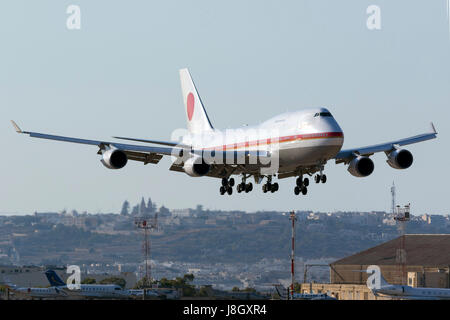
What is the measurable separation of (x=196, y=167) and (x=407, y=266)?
357ft

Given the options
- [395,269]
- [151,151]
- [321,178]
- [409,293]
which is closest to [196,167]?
[151,151]

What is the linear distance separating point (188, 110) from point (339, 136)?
40455 millimetres

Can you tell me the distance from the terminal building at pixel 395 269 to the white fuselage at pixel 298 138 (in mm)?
83958

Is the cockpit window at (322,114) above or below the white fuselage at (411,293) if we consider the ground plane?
above

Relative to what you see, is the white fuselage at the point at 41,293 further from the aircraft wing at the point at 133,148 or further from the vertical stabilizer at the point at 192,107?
the aircraft wing at the point at 133,148

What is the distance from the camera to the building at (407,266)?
17138 centimetres

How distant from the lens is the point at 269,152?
79.1 metres

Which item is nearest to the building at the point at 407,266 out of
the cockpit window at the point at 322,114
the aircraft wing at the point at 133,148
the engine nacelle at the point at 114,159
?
the aircraft wing at the point at 133,148

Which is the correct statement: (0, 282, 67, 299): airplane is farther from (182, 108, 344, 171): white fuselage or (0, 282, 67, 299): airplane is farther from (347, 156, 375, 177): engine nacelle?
(347, 156, 375, 177): engine nacelle

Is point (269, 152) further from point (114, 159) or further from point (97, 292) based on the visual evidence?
point (97, 292)

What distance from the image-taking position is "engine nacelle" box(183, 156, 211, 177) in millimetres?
82125
